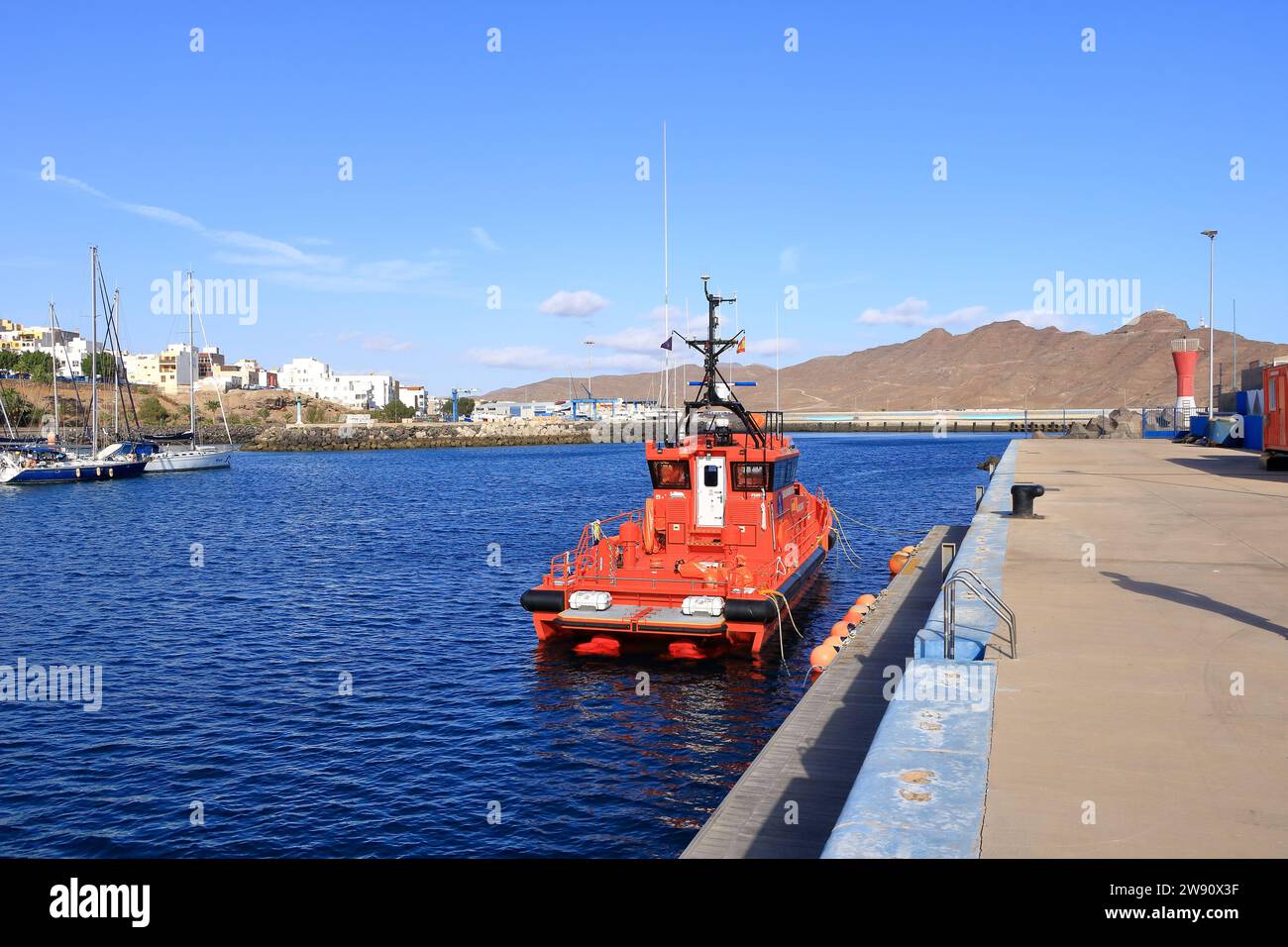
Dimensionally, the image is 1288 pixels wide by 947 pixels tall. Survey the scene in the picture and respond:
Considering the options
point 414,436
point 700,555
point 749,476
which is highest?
point 414,436

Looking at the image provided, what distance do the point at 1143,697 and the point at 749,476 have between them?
49.5ft

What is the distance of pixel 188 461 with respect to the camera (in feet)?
326

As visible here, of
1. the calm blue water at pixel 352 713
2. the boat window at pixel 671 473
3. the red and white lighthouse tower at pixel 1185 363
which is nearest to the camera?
the calm blue water at pixel 352 713

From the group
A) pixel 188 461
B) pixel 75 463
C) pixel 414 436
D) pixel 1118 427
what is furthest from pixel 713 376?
pixel 414 436

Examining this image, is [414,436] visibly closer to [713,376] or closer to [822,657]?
[713,376]

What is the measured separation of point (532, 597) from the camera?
20391 millimetres

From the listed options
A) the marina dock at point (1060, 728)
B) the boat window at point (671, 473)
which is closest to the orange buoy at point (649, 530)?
the boat window at point (671, 473)

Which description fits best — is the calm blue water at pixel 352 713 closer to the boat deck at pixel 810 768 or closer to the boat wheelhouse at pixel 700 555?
the boat wheelhouse at pixel 700 555

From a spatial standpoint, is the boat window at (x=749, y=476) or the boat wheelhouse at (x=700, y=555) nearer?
the boat wheelhouse at (x=700, y=555)

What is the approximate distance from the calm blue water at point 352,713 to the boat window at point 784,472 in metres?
3.66

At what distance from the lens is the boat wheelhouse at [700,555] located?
1920 centimetres
